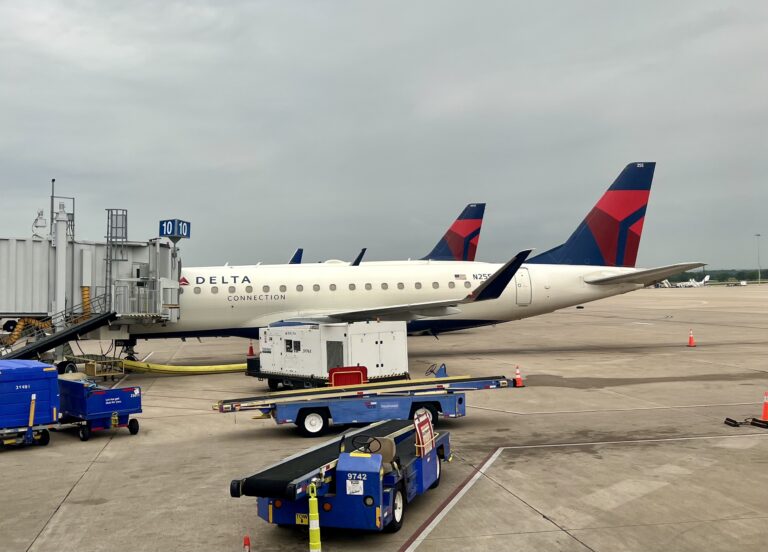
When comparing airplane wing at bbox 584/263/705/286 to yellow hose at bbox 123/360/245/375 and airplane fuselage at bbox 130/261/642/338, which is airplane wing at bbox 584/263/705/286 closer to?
airplane fuselage at bbox 130/261/642/338

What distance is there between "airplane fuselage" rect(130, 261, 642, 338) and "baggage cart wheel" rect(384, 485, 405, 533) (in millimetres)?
18429

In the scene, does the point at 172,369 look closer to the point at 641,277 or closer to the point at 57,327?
the point at 57,327

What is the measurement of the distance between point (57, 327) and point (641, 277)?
24.5 meters

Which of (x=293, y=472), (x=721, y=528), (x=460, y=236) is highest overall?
(x=460, y=236)

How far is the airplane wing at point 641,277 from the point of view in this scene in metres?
28.2

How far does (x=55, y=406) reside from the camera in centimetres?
1395

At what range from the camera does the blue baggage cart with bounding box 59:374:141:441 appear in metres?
14.3

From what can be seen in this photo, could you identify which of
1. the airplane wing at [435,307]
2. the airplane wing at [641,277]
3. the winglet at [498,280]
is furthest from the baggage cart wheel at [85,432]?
the airplane wing at [641,277]

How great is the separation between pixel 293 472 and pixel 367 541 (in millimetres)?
1269

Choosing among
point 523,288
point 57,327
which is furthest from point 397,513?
point 523,288

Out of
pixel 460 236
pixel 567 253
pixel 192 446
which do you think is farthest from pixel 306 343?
pixel 460 236

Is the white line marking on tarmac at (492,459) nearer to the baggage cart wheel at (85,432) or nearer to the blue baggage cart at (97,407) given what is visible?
the blue baggage cart at (97,407)

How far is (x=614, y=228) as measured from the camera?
32.0 m

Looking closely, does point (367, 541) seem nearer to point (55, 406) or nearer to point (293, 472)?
point (293, 472)
